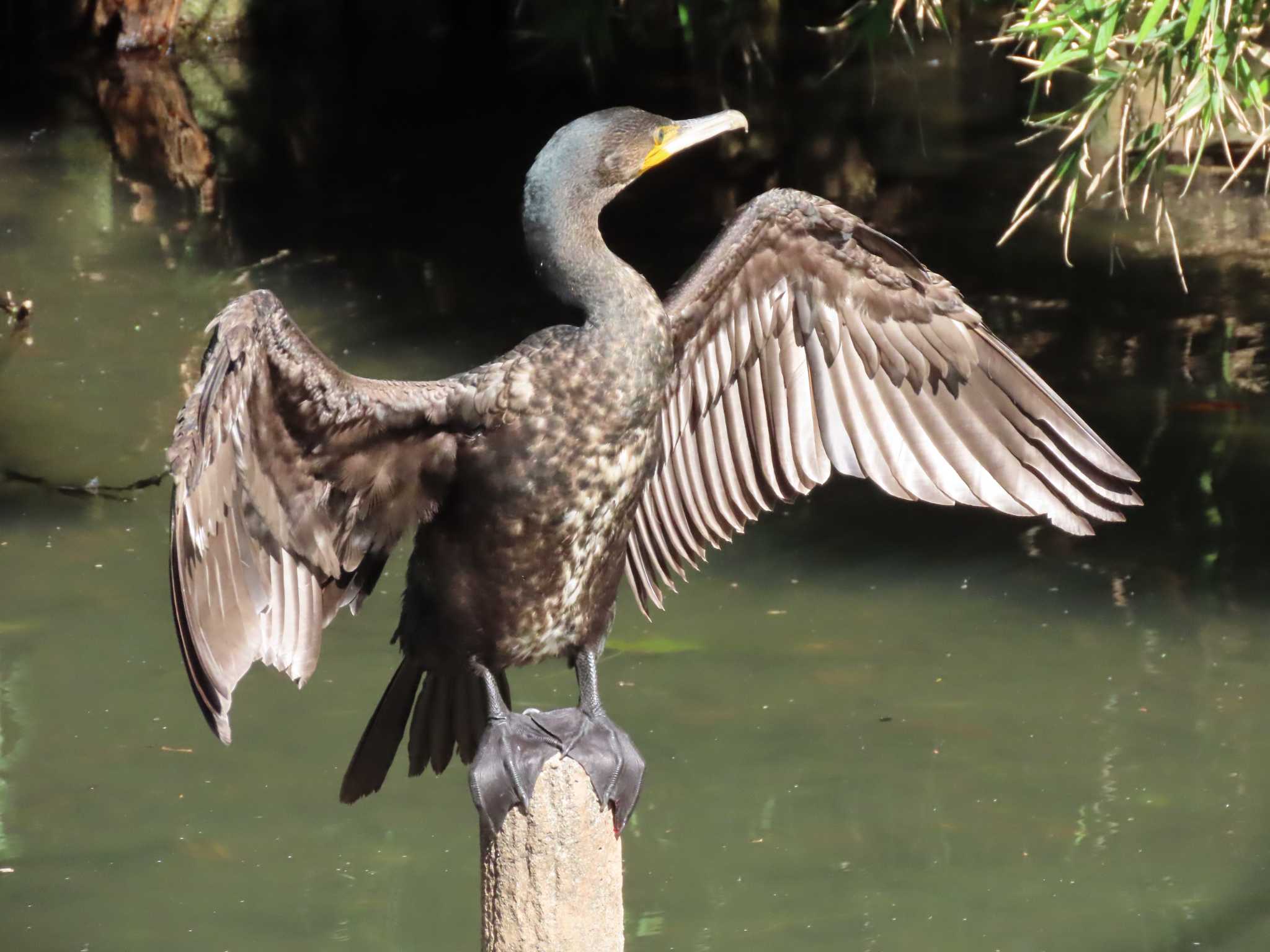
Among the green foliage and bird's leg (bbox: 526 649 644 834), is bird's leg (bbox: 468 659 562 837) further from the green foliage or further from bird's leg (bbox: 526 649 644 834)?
the green foliage

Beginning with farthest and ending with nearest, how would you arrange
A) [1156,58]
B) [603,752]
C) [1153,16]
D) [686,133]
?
1. [1156,58]
2. [1153,16]
3. [686,133]
4. [603,752]

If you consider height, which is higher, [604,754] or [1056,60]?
[1056,60]

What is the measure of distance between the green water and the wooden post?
4.29 ft

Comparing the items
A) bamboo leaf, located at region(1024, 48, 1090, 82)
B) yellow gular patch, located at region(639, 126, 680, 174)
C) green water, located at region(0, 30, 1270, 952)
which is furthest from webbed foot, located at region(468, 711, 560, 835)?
bamboo leaf, located at region(1024, 48, 1090, 82)

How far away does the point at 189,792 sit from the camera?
413 cm

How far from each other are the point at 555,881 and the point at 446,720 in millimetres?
693

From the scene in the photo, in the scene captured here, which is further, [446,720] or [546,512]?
[446,720]

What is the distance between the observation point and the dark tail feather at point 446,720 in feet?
9.95

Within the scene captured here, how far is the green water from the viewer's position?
3775 mm

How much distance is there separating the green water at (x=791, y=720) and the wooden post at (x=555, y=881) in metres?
1.31

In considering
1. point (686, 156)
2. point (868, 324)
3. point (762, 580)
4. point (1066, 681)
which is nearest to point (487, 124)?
point (686, 156)

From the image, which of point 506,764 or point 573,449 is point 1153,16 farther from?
Answer: point 506,764

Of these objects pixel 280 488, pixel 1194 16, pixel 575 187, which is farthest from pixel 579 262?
pixel 1194 16

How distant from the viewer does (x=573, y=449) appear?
8.93ft
